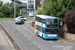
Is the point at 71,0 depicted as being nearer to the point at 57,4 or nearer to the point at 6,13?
the point at 57,4

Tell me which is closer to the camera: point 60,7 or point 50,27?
point 50,27

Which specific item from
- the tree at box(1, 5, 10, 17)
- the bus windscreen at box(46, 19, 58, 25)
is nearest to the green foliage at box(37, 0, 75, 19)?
the bus windscreen at box(46, 19, 58, 25)

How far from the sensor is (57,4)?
40625 millimetres

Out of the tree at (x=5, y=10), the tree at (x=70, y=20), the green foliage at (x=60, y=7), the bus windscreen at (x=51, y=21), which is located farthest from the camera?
the tree at (x=5, y=10)

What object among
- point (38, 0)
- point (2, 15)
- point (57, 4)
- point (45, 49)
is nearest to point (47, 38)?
point (45, 49)

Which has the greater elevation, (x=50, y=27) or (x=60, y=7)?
(x=60, y=7)

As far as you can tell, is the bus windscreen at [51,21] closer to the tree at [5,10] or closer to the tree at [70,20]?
the tree at [70,20]

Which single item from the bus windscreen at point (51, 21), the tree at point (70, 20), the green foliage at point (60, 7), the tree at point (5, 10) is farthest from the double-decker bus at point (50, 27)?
the tree at point (5, 10)

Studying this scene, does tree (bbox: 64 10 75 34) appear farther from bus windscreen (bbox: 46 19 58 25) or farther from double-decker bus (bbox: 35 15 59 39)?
bus windscreen (bbox: 46 19 58 25)

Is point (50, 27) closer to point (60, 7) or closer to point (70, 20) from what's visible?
point (70, 20)

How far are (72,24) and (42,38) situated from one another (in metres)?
5.92

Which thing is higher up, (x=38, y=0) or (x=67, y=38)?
(x=38, y=0)

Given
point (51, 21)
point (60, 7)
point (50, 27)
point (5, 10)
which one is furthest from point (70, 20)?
point (5, 10)

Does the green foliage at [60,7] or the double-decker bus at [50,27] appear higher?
the green foliage at [60,7]
